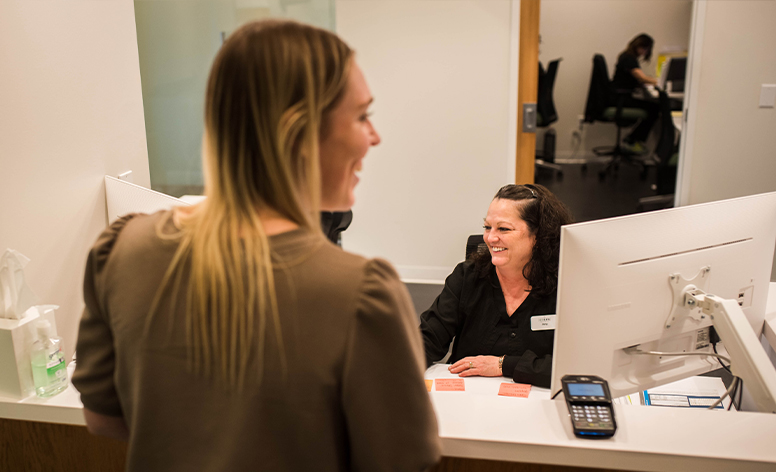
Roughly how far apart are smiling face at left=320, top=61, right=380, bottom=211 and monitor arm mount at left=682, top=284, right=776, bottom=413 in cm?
101

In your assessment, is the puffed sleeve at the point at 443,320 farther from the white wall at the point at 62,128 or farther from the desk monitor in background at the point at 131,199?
the white wall at the point at 62,128

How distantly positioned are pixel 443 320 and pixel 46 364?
3.80 ft

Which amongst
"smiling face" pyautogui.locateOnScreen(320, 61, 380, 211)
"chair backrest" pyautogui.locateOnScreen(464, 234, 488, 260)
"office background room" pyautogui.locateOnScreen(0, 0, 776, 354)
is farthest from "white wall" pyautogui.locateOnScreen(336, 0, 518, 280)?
"smiling face" pyautogui.locateOnScreen(320, 61, 380, 211)

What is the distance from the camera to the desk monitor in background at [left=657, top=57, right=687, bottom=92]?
634 centimetres

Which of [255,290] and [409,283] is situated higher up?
[255,290]

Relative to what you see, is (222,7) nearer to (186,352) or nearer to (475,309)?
(475,309)

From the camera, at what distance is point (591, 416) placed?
120 centimetres

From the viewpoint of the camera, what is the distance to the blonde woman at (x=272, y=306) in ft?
2.06

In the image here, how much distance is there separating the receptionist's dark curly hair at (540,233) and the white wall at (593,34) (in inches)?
240

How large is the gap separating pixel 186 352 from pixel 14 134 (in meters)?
1.27

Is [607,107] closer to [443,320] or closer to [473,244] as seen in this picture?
[473,244]

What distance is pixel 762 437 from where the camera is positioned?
3.89ft

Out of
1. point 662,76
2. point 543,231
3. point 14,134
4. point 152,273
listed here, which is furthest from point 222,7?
point 662,76

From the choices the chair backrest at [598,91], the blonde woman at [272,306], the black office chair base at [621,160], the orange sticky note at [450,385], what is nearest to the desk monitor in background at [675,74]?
the chair backrest at [598,91]
